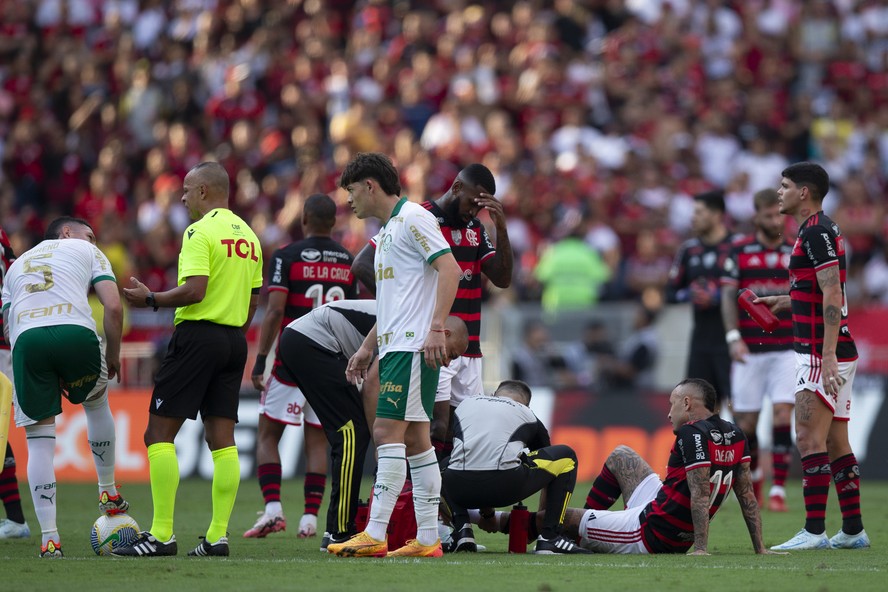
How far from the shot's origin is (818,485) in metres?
10.2

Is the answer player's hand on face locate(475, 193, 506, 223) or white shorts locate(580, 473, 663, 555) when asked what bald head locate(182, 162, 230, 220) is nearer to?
player's hand on face locate(475, 193, 506, 223)

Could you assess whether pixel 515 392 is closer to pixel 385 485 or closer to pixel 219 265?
pixel 385 485

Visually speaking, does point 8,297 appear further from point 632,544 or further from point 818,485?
point 818,485

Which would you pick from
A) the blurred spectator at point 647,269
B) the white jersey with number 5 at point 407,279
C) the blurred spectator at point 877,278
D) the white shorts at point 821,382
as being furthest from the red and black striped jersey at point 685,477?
the blurred spectator at point 877,278

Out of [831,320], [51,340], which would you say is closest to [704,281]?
[831,320]

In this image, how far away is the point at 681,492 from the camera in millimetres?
9258

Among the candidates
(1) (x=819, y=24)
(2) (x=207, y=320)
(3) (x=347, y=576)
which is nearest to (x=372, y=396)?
(2) (x=207, y=320)

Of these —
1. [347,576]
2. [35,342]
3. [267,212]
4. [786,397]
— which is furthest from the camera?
[267,212]

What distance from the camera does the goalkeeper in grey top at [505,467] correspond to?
30.7 ft

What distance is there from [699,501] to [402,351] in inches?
86.2

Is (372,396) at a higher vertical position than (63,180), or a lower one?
lower

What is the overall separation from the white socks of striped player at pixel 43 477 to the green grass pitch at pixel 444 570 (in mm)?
248

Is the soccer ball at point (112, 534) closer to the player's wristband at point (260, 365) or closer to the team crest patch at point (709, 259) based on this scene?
the player's wristband at point (260, 365)

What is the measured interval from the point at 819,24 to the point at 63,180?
14772 millimetres
